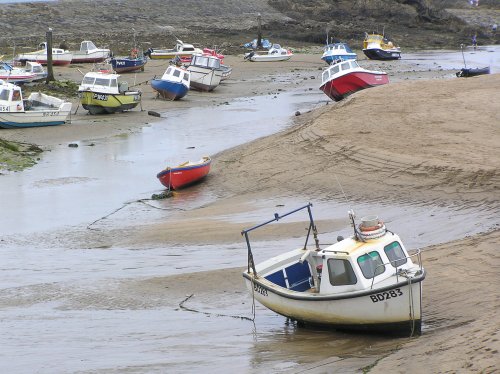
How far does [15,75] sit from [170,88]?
7.39m

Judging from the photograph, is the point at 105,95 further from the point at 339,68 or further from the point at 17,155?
the point at 17,155

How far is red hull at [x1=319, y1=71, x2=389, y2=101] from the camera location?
36719 mm

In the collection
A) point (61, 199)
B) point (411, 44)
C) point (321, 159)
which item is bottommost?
point (411, 44)

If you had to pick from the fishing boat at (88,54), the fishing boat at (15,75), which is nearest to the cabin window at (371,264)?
the fishing boat at (15,75)

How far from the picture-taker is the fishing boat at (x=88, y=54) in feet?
188

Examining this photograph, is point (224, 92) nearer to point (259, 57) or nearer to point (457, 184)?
point (259, 57)

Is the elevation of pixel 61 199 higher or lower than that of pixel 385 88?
lower

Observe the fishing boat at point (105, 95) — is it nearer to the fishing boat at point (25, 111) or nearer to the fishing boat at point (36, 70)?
the fishing boat at point (25, 111)

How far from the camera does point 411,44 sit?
7962cm

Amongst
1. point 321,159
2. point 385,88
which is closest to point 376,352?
point 321,159

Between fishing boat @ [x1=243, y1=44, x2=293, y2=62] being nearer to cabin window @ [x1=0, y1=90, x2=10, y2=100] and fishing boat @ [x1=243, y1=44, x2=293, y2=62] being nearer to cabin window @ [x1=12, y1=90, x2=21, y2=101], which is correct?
cabin window @ [x1=12, y1=90, x2=21, y2=101]

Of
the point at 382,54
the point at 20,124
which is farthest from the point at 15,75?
the point at 382,54

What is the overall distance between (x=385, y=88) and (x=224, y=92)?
19.6m

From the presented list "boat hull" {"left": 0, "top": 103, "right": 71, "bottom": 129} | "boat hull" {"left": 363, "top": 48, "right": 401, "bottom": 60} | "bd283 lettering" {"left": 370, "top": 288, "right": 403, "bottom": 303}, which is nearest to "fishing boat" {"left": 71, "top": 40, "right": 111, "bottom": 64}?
"boat hull" {"left": 363, "top": 48, "right": 401, "bottom": 60}
